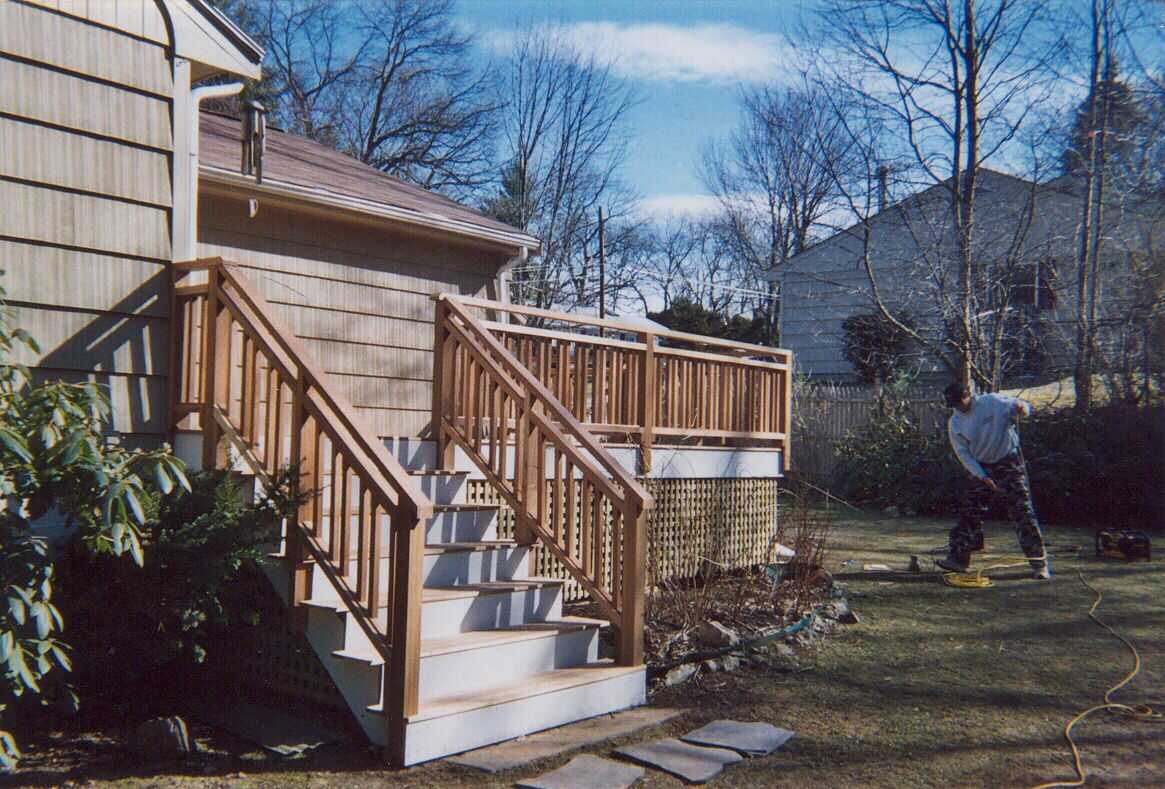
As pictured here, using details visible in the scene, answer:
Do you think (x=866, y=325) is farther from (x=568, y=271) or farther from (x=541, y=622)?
(x=541, y=622)

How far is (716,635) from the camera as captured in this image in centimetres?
566

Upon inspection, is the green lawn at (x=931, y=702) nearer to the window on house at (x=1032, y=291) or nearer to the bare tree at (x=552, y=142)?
the window on house at (x=1032, y=291)

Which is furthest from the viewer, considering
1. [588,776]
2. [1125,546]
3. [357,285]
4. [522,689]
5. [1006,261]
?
[1006,261]

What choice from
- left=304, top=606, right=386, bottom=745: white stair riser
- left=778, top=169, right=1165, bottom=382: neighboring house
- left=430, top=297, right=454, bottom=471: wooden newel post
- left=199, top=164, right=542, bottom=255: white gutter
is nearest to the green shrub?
left=304, top=606, right=386, bottom=745: white stair riser

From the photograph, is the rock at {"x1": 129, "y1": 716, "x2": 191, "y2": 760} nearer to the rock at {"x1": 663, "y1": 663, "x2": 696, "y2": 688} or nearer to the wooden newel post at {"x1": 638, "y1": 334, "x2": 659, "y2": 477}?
the rock at {"x1": 663, "y1": 663, "x2": 696, "y2": 688}

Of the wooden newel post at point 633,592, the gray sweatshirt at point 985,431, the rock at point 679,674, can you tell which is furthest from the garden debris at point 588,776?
the gray sweatshirt at point 985,431

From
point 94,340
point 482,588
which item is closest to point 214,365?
point 94,340

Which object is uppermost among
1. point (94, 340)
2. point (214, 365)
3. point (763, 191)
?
point (763, 191)

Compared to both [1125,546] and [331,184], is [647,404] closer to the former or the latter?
[331,184]

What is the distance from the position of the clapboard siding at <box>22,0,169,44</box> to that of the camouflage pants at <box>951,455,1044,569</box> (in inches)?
272

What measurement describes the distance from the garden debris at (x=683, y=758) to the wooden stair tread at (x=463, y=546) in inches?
58.0

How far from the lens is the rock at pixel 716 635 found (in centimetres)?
563

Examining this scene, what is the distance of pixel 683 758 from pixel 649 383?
146 inches

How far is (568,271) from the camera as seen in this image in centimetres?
2608
